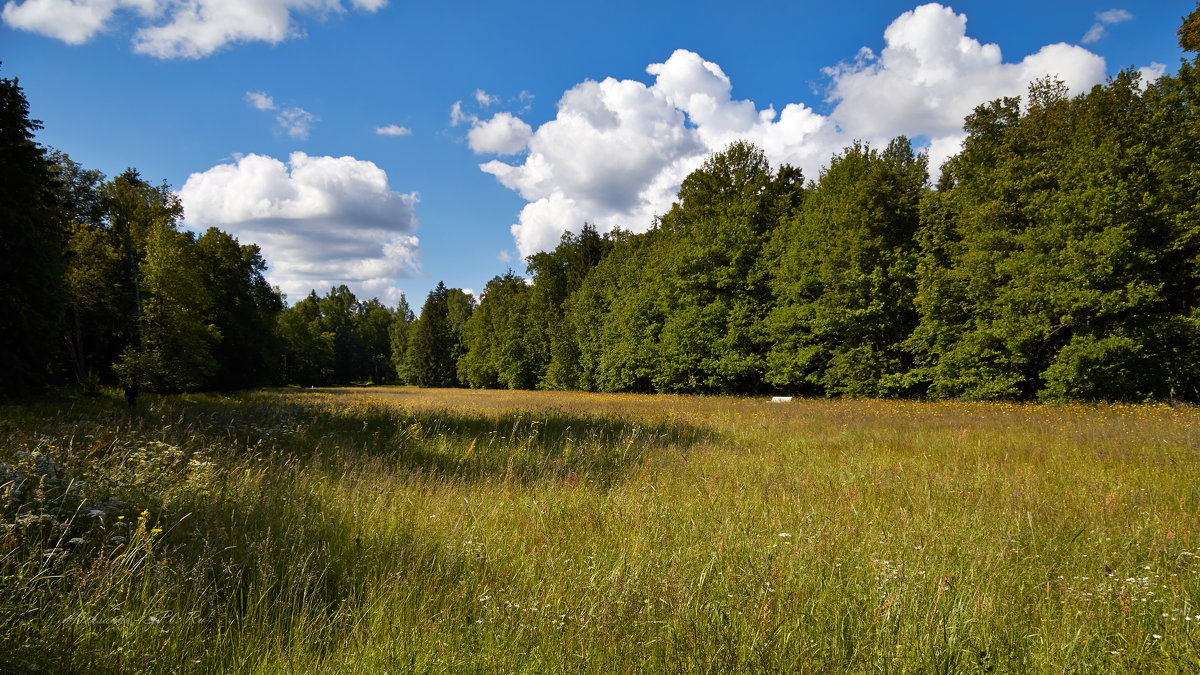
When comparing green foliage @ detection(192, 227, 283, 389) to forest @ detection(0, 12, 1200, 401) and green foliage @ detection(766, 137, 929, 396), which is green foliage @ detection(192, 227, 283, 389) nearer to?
forest @ detection(0, 12, 1200, 401)

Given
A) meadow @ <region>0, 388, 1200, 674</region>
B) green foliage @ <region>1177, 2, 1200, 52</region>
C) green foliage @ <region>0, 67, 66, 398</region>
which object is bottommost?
meadow @ <region>0, 388, 1200, 674</region>

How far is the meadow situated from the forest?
12.5 metres

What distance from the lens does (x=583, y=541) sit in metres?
4.04

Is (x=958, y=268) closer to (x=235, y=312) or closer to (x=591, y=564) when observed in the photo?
(x=591, y=564)

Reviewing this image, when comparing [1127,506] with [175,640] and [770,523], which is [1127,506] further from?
[175,640]

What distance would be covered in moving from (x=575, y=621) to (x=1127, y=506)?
586 centimetres

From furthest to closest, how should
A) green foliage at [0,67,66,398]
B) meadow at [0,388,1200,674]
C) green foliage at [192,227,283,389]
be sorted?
green foliage at [192,227,283,389] → green foliage at [0,67,66,398] → meadow at [0,388,1200,674]

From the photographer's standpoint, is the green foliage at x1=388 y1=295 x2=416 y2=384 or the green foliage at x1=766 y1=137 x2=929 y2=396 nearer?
the green foliage at x1=766 y1=137 x2=929 y2=396

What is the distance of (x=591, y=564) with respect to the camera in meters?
3.61

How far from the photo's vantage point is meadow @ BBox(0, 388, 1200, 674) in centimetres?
239

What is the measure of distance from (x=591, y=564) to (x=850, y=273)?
2224cm

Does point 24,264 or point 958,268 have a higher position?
point 958,268

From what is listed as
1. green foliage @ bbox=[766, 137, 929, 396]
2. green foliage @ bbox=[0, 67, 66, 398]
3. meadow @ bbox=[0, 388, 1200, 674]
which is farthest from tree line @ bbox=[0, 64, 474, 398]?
green foliage @ bbox=[766, 137, 929, 396]

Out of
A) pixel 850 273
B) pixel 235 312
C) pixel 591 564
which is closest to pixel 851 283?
pixel 850 273
